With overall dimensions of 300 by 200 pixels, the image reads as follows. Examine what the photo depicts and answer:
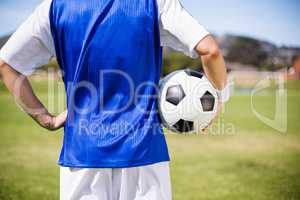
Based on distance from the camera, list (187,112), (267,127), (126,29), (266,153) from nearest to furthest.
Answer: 1. (126,29)
2. (187,112)
3. (266,153)
4. (267,127)

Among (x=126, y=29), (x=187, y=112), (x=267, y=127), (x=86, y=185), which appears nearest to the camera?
(x=126, y=29)

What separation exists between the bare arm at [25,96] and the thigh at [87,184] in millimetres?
397

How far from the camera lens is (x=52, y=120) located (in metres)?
2.41

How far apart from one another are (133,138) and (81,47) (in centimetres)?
44

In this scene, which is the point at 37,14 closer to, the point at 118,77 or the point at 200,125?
the point at 118,77

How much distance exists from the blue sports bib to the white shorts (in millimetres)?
56

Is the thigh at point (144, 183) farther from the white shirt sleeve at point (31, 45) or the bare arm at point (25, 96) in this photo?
the white shirt sleeve at point (31, 45)

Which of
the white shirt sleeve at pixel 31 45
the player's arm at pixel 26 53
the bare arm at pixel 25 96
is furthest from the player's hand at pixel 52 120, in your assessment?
the white shirt sleeve at pixel 31 45

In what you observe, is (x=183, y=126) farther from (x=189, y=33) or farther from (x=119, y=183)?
(x=189, y=33)

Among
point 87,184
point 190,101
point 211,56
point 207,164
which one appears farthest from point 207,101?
point 207,164

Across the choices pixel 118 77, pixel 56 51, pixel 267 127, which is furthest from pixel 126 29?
pixel 267 127

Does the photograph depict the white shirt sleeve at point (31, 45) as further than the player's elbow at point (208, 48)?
Yes

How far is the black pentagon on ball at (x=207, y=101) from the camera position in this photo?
2.27m

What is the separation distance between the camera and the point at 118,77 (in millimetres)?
1981
